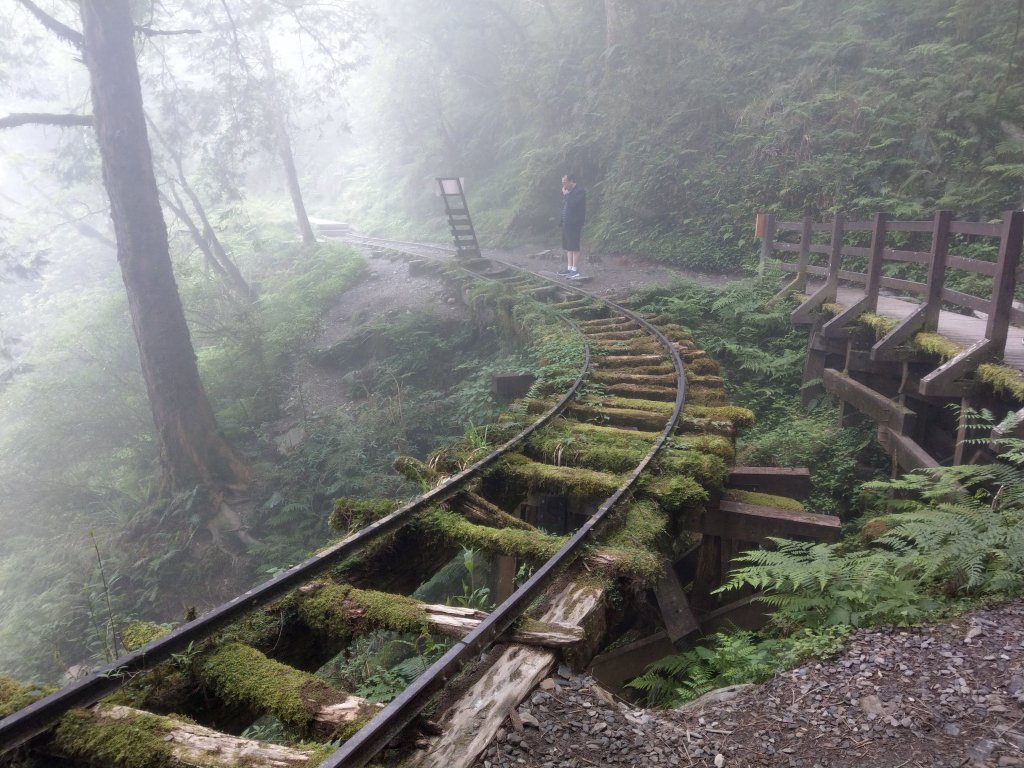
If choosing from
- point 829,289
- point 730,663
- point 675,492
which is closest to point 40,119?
point 675,492

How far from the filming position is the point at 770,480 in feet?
17.0

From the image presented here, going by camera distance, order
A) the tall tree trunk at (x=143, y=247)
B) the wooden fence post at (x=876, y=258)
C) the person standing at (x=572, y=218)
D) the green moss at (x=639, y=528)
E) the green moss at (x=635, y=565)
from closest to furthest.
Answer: the green moss at (x=635, y=565), the green moss at (x=639, y=528), the wooden fence post at (x=876, y=258), the tall tree trunk at (x=143, y=247), the person standing at (x=572, y=218)

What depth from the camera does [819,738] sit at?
2.41 metres

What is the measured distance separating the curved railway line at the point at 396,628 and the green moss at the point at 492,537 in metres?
0.01

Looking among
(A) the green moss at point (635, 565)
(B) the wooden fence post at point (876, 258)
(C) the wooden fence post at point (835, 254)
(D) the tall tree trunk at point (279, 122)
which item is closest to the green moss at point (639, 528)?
(A) the green moss at point (635, 565)

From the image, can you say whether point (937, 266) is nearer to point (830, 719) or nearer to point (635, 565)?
point (635, 565)

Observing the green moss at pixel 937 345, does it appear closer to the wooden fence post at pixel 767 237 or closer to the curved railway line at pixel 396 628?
the curved railway line at pixel 396 628

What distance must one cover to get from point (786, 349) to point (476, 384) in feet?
15.8

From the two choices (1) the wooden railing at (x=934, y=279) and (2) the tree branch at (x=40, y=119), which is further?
(2) the tree branch at (x=40, y=119)

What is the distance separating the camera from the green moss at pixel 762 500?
194 inches

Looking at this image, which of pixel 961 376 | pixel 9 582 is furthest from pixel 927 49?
pixel 9 582

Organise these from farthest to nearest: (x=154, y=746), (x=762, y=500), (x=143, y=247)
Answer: (x=143, y=247)
(x=762, y=500)
(x=154, y=746)

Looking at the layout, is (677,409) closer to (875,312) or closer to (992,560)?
(992,560)

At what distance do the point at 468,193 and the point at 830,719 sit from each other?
86.4 feet
